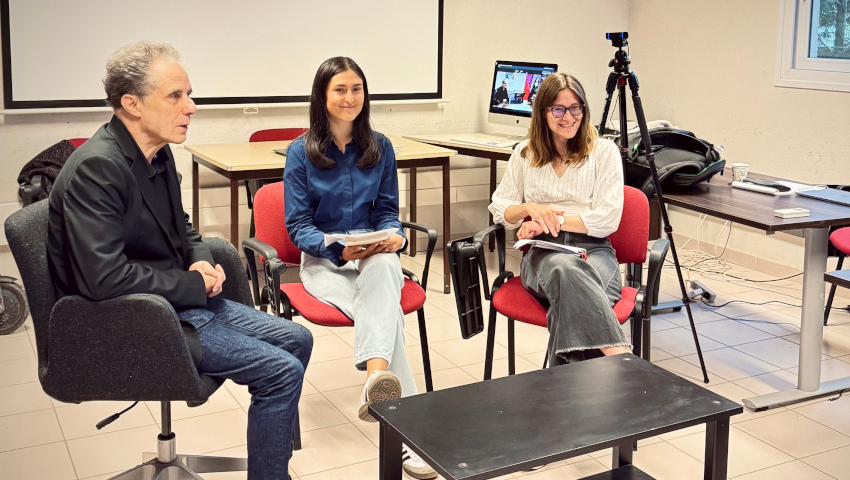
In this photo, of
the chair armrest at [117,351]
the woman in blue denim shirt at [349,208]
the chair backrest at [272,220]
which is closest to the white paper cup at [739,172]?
the woman in blue denim shirt at [349,208]

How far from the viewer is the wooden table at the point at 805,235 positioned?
2.96m

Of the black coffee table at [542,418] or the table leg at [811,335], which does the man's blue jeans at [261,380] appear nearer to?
the black coffee table at [542,418]

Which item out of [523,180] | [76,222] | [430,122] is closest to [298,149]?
[523,180]

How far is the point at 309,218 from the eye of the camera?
117 inches

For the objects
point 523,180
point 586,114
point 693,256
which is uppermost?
point 586,114

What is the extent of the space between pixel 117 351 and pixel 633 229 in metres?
1.78

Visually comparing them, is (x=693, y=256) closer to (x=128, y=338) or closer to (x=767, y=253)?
(x=767, y=253)

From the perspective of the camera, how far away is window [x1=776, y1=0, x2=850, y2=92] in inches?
181

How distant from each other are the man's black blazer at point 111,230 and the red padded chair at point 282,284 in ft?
1.81

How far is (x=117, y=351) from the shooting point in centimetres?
205

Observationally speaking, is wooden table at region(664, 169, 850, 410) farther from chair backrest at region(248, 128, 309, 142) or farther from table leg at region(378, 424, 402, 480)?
chair backrest at region(248, 128, 309, 142)

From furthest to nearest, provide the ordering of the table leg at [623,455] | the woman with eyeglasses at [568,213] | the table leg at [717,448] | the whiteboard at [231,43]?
the whiteboard at [231,43] < the woman with eyeglasses at [568,213] < the table leg at [623,455] < the table leg at [717,448]

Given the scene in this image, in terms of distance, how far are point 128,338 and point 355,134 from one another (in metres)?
1.24

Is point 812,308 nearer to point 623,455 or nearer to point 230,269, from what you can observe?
point 623,455
